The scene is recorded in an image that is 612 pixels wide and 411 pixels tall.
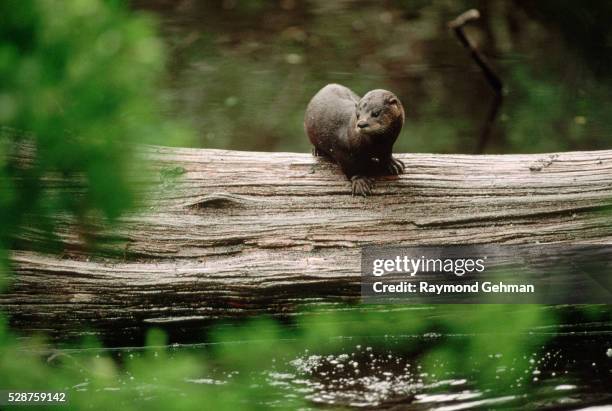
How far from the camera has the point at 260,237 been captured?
1.66 metres

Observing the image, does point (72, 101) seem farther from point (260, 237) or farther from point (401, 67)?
point (401, 67)

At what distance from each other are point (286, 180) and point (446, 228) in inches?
14.3

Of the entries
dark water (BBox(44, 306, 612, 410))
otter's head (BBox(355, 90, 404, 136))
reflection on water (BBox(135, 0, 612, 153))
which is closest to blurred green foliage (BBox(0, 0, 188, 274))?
dark water (BBox(44, 306, 612, 410))

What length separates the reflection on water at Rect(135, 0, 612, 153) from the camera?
84.3 inches

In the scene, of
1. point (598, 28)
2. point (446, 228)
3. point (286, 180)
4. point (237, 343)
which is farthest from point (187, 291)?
point (598, 28)

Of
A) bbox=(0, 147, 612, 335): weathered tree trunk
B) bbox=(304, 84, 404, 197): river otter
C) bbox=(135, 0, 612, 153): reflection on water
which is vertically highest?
Answer: bbox=(135, 0, 612, 153): reflection on water

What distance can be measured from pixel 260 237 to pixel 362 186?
0.25m

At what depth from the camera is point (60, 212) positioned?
1.33 metres

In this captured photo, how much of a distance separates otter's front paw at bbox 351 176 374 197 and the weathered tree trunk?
0.01 metres

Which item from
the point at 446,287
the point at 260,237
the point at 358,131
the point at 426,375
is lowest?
the point at 426,375

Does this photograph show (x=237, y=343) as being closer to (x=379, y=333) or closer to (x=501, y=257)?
(x=379, y=333)

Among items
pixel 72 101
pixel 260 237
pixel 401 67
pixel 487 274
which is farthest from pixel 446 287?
pixel 401 67

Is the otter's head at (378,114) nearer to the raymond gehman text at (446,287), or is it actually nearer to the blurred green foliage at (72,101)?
the raymond gehman text at (446,287)

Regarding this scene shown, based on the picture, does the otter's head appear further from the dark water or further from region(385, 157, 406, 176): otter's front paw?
the dark water
